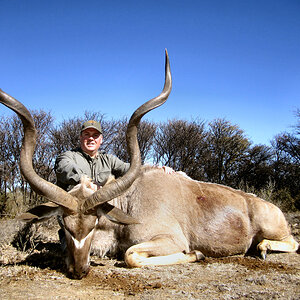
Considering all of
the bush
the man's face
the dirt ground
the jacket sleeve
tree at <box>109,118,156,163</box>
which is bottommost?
the dirt ground

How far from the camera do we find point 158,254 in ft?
15.4

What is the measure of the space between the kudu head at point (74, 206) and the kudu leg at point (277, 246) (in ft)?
8.72

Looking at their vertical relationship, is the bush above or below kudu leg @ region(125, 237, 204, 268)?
above

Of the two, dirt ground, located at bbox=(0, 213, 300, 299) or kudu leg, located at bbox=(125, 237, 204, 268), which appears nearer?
dirt ground, located at bbox=(0, 213, 300, 299)

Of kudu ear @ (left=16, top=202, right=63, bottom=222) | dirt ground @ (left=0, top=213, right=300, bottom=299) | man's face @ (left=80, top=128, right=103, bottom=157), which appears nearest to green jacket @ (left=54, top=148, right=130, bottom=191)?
man's face @ (left=80, top=128, right=103, bottom=157)

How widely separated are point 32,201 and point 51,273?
7.84 m

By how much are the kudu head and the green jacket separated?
502 millimetres

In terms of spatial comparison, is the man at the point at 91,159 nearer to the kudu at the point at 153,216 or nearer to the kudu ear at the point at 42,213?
the kudu at the point at 153,216

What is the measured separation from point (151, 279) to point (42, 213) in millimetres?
1732

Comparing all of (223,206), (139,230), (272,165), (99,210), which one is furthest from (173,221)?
(272,165)

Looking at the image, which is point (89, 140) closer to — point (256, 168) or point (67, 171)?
point (67, 171)

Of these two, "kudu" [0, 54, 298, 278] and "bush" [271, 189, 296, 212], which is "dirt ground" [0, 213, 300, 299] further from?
"bush" [271, 189, 296, 212]

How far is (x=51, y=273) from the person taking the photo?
4.02 m

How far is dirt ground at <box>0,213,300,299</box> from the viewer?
328cm
